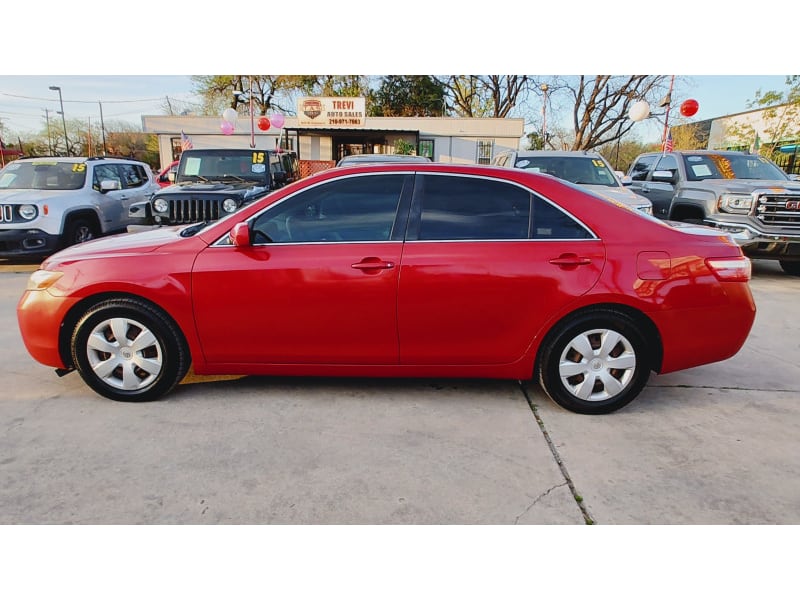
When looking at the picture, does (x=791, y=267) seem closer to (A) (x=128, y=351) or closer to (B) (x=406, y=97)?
(A) (x=128, y=351)

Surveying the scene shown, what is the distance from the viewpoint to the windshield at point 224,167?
8.83m

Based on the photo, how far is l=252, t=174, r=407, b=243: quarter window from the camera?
11.1 feet

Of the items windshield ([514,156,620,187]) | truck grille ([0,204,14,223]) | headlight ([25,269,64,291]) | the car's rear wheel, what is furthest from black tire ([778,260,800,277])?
truck grille ([0,204,14,223])

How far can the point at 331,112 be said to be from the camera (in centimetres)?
2822

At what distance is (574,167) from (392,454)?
7.41m

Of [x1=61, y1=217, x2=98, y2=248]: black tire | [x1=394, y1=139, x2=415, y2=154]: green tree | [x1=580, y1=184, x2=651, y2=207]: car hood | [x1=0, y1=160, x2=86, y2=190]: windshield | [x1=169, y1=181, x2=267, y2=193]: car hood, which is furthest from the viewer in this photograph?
[x1=394, y1=139, x2=415, y2=154]: green tree

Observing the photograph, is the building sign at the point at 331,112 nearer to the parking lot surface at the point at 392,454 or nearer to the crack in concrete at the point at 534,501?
the parking lot surface at the point at 392,454

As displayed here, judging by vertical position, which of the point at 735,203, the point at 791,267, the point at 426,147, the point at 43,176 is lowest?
the point at 791,267

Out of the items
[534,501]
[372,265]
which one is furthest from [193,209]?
[534,501]

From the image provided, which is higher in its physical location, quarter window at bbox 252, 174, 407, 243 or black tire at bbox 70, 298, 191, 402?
quarter window at bbox 252, 174, 407, 243

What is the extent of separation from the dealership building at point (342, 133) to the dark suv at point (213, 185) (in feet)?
62.6

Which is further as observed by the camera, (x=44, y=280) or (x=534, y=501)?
(x=44, y=280)

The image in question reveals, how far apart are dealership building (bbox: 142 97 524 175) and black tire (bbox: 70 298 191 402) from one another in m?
25.3

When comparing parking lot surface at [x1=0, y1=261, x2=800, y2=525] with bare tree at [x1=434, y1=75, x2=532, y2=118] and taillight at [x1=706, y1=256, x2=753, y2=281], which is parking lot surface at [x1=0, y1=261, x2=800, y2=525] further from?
bare tree at [x1=434, y1=75, x2=532, y2=118]
